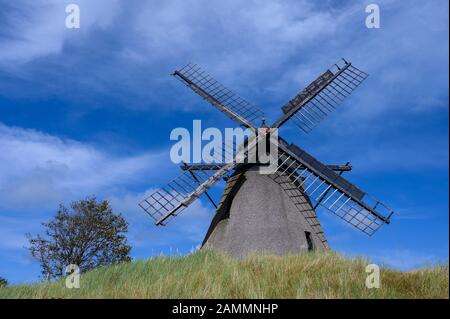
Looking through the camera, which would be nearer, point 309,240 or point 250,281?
point 250,281

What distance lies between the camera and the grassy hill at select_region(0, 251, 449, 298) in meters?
11.0

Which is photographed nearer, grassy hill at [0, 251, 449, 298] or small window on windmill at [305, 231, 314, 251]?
grassy hill at [0, 251, 449, 298]

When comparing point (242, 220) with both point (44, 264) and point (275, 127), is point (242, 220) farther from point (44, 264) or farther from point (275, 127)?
point (44, 264)

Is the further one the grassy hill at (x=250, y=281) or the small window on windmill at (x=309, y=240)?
the small window on windmill at (x=309, y=240)

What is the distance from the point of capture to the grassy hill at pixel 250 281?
36.1 ft

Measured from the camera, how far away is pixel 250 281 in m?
11.3

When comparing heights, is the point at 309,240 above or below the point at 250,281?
above

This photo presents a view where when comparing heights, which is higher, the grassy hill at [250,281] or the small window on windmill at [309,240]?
the small window on windmill at [309,240]

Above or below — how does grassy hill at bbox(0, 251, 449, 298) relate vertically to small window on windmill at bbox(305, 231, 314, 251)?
below
